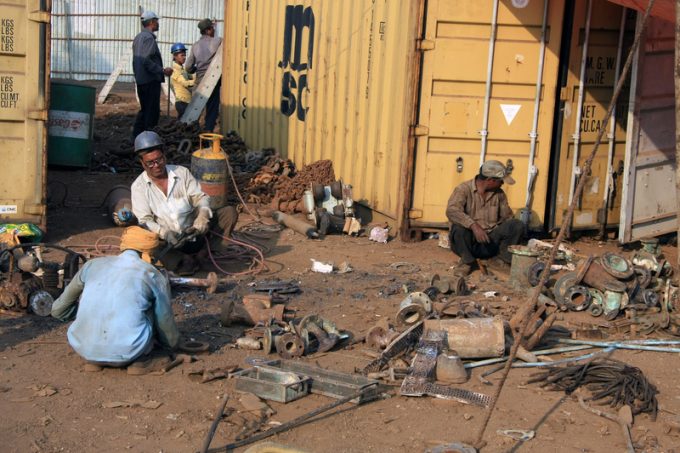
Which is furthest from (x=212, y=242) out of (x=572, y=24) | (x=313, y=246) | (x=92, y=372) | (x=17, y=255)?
(x=572, y=24)

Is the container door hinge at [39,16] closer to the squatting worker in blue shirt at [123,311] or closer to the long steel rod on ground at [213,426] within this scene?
the squatting worker in blue shirt at [123,311]

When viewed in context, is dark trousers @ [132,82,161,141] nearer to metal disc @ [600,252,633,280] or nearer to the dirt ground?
the dirt ground

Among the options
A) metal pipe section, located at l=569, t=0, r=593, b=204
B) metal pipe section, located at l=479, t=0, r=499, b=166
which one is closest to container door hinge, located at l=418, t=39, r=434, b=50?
metal pipe section, located at l=479, t=0, r=499, b=166

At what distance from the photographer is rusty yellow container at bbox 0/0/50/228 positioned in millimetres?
9414

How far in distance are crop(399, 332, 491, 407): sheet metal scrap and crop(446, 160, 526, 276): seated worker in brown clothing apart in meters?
3.02

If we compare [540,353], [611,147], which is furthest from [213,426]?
[611,147]

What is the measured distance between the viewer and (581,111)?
34.4 ft

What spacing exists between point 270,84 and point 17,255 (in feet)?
24.3

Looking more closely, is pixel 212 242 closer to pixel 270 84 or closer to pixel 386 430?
pixel 386 430

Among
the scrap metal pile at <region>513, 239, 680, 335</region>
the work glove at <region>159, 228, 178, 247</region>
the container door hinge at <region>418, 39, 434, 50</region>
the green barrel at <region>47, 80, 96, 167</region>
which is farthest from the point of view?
the green barrel at <region>47, 80, 96, 167</region>

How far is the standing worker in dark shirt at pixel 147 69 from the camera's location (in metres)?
14.4

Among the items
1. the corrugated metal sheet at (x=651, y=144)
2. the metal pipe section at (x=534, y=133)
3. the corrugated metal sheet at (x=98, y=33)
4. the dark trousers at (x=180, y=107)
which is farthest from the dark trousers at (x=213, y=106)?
the corrugated metal sheet at (x=98, y=33)

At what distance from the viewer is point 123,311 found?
611 cm

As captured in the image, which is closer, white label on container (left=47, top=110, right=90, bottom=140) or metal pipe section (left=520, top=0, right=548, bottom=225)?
metal pipe section (left=520, top=0, right=548, bottom=225)
